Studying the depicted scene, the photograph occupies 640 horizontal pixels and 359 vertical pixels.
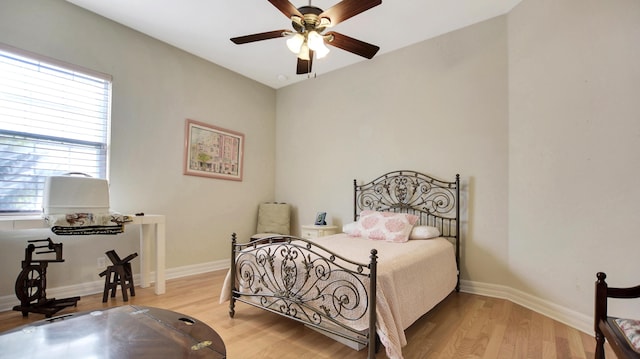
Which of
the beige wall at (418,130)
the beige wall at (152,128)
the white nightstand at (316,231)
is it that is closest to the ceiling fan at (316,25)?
the beige wall at (418,130)

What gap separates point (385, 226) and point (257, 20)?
256 cm

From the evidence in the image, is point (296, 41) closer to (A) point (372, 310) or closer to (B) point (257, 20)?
(B) point (257, 20)

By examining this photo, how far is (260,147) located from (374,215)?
94.4 inches

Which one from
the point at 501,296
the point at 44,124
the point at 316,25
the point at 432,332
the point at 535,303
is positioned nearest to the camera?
the point at 316,25

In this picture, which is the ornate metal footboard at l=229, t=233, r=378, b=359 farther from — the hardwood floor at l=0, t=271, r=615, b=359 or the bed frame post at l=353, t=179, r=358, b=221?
the bed frame post at l=353, t=179, r=358, b=221

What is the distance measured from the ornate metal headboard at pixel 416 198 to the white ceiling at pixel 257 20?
1.65 meters

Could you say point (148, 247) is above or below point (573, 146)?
below

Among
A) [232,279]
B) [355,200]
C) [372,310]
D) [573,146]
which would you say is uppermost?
[573,146]

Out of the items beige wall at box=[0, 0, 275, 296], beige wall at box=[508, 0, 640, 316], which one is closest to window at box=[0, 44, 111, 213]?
beige wall at box=[0, 0, 275, 296]

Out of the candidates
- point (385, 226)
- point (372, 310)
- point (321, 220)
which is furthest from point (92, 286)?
point (385, 226)

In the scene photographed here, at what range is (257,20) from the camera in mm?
3119

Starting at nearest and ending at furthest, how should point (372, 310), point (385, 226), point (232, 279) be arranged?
point (372, 310), point (232, 279), point (385, 226)

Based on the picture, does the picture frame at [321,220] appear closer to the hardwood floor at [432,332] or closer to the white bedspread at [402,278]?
the white bedspread at [402,278]

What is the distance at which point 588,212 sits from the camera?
231 cm
